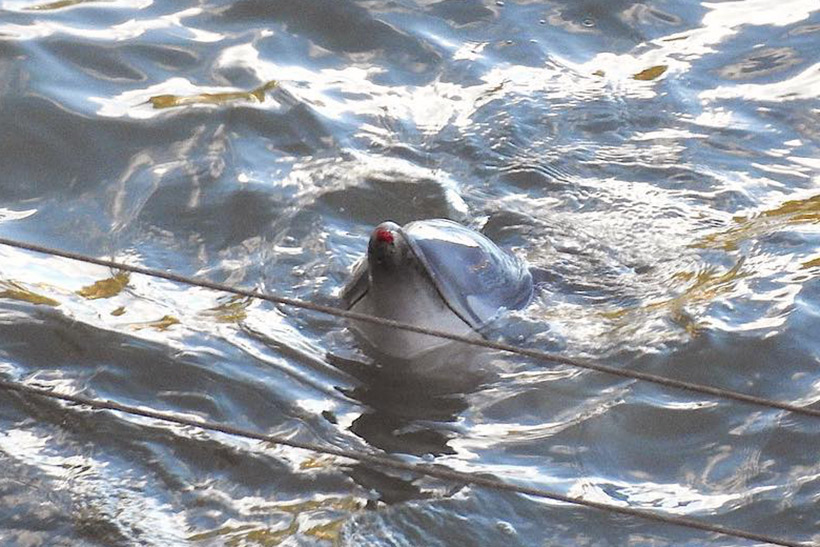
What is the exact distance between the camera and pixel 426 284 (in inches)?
192

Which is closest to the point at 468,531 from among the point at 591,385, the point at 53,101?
the point at 591,385

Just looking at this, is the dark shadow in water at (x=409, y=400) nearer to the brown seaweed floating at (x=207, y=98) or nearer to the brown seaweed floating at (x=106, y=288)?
the brown seaweed floating at (x=106, y=288)

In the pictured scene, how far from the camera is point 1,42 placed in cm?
723

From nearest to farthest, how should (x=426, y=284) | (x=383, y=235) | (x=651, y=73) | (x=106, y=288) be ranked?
(x=383, y=235) < (x=426, y=284) < (x=106, y=288) < (x=651, y=73)

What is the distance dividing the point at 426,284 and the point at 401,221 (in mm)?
1318

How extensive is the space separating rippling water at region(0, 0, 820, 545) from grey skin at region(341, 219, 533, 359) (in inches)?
4.5

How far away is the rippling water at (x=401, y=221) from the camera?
13.5 feet

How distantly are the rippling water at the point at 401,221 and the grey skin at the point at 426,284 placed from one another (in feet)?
0.38

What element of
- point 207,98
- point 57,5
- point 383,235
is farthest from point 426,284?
point 57,5

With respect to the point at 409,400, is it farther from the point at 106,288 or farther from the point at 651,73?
the point at 651,73

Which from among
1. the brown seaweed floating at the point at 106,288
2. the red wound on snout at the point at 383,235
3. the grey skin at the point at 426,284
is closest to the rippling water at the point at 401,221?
the brown seaweed floating at the point at 106,288

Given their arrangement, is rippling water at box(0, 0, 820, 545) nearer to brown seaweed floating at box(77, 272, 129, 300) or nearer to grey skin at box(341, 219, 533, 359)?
brown seaweed floating at box(77, 272, 129, 300)

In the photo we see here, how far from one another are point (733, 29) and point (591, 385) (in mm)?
4066

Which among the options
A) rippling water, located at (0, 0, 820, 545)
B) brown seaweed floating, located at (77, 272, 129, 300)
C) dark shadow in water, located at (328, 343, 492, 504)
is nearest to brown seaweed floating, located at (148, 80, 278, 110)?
rippling water, located at (0, 0, 820, 545)
